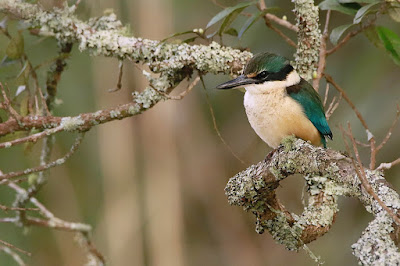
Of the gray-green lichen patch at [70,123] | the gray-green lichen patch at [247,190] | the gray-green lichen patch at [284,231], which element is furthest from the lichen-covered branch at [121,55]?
the gray-green lichen patch at [284,231]

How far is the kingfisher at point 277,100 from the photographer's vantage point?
2.41m

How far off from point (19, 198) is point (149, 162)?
1.33 metres

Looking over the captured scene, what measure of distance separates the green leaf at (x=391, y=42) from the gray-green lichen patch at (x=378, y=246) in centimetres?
96

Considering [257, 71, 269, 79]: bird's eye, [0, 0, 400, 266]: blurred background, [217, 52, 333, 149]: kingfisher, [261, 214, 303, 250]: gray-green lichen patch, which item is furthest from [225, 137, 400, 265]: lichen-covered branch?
[0, 0, 400, 266]: blurred background

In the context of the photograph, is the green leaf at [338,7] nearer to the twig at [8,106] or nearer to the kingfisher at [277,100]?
the kingfisher at [277,100]

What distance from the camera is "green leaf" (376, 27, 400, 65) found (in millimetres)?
2430

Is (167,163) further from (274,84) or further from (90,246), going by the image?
(90,246)

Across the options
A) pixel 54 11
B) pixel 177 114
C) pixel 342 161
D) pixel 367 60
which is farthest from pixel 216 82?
pixel 342 161

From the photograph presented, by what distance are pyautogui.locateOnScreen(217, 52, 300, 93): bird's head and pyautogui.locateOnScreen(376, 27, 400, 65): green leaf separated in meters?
0.33

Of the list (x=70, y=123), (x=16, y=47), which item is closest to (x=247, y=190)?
(x=70, y=123)

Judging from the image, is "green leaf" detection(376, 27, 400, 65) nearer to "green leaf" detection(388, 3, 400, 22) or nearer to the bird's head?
"green leaf" detection(388, 3, 400, 22)

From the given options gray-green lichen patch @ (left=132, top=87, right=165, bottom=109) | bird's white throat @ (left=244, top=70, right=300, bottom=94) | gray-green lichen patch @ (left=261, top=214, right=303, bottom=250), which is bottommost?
gray-green lichen patch @ (left=261, top=214, right=303, bottom=250)

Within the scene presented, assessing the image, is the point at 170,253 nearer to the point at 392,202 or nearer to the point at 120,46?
the point at 120,46

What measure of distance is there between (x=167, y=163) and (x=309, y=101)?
1702mm
